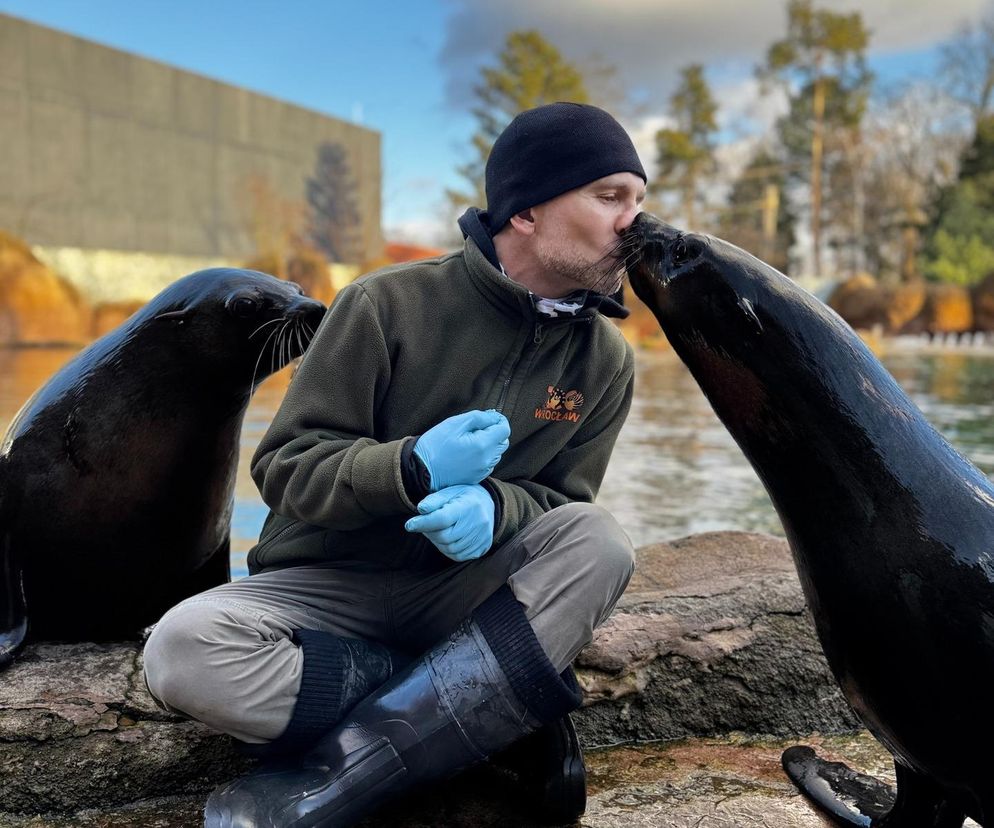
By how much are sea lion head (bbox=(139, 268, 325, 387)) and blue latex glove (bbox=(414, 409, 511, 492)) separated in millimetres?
597

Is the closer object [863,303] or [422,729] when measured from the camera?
[422,729]

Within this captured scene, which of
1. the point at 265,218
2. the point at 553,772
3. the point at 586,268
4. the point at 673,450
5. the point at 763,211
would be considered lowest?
the point at 673,450

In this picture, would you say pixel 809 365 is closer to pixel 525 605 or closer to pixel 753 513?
pixel 525 605

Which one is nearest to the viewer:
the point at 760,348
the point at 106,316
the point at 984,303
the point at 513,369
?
the point at 760,348

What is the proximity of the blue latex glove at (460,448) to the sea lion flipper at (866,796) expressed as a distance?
2.86 feet

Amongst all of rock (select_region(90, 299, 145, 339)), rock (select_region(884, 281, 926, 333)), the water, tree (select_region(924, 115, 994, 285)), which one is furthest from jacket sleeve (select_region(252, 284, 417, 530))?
tree (select_region(924, 115, 994, 285))

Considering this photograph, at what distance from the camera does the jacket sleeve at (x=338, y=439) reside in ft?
5.46

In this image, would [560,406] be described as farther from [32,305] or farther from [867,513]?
[32,305]

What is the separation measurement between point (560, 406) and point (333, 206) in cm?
2871

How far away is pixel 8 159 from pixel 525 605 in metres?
21.9

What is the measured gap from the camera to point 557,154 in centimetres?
196

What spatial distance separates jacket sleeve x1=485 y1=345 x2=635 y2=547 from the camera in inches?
75.7

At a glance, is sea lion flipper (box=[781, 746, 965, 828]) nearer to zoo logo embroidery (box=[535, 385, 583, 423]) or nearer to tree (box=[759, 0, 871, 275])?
zoo logo embroidery (box=[535, 385, 583, 423])

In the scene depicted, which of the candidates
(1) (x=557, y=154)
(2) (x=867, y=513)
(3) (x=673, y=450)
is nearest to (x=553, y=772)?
(2) (x=867, y=513)
